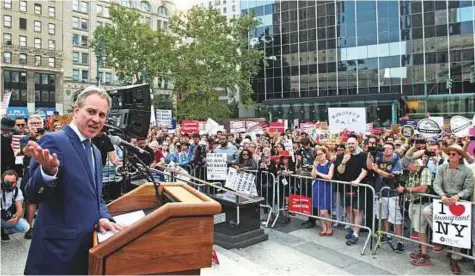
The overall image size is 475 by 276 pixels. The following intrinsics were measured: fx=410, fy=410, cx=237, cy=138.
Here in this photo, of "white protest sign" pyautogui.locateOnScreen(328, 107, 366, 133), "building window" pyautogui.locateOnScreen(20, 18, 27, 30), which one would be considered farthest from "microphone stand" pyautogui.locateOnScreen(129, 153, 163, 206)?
"building window" pyautogui.locateOnScreen(20, 18, 27, 30)

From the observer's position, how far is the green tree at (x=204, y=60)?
129ft

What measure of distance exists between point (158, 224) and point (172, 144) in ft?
38.5

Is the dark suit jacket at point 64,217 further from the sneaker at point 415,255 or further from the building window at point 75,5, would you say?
the building window at point 75,5

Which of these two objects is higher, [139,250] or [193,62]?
[193,62]

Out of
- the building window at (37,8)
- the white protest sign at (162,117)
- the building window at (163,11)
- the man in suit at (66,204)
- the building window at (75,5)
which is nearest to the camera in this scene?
the man in suit at (66,204)

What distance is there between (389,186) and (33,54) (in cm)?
6897

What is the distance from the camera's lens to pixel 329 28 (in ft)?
164

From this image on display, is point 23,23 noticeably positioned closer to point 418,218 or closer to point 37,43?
point 37,43

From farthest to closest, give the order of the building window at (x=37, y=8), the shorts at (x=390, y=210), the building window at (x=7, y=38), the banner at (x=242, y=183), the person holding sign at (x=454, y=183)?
the building window at (x=37, y=8)
the building window at (x=7, y=38)
the banner at (x=242, y=183)
the shorts at (x=390, y=210)
the person holding sign at (x=454, y=183)

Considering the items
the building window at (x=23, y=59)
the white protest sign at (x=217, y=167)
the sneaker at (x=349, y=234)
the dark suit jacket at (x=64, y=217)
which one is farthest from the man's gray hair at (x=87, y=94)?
the building window at (x=23, y=59)

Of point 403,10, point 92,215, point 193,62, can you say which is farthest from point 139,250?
point 403,10

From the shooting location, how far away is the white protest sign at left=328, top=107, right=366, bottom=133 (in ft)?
44.8

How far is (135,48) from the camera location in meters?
39.7

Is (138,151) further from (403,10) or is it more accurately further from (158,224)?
(403,10)
